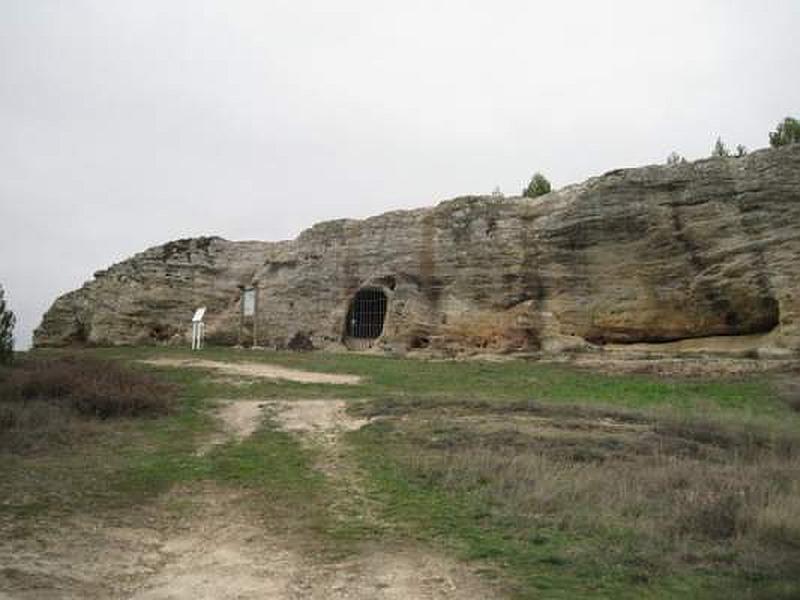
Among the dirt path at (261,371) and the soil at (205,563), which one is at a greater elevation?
the dirt path at (261,371)

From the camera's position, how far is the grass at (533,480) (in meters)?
6.39

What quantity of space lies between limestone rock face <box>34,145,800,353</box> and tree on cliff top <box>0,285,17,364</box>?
39.1ft

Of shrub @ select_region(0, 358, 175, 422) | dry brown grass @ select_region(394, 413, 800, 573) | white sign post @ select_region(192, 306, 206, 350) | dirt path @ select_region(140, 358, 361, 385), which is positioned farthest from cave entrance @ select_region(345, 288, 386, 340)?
dry brown grass @ select_region(394, 413, 800, 573)

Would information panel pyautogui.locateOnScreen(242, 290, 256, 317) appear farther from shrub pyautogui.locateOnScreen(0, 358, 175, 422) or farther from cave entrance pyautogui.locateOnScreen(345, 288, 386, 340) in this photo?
shrub pyautogui.locateOnScreen(0, 358, 175, 422)

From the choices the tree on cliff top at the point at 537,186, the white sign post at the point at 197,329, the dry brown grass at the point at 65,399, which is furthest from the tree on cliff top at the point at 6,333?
the tree on cliff top at the point at 537,186

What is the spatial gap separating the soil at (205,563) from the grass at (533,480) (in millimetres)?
334

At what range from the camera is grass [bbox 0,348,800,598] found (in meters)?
6.39

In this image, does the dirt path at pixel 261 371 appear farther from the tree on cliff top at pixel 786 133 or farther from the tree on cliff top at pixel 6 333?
the tree on cliff top at pixel 786 133

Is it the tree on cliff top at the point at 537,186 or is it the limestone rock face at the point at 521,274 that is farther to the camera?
the tree on cliff top at the point at 537,186

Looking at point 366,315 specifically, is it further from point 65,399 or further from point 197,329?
point 65,399

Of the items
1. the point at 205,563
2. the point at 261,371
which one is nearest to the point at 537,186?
the point at 261,371

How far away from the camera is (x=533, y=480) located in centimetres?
884

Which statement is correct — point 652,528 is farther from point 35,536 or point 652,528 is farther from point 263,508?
point 35,536

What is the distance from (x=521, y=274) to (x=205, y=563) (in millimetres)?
20494
